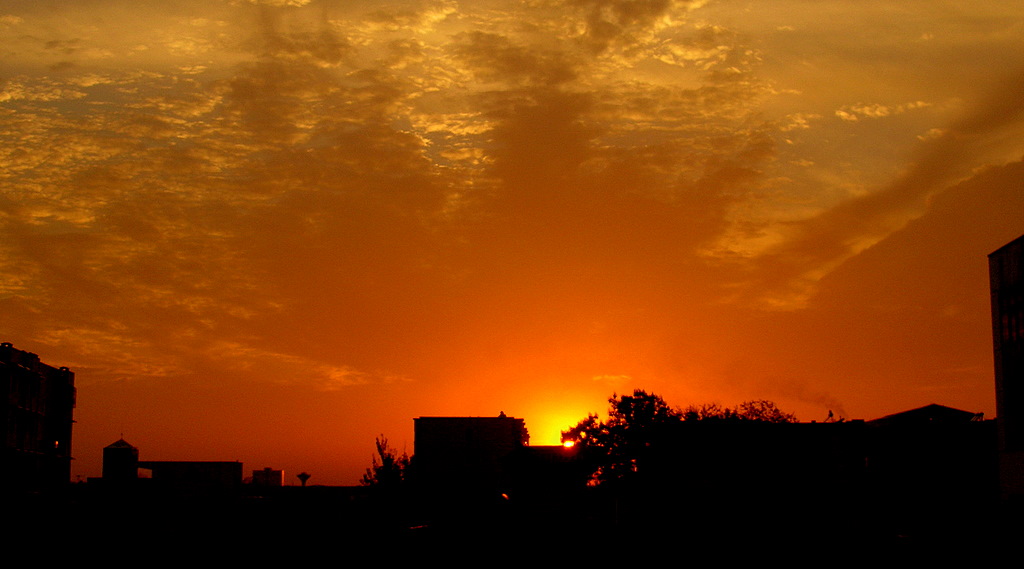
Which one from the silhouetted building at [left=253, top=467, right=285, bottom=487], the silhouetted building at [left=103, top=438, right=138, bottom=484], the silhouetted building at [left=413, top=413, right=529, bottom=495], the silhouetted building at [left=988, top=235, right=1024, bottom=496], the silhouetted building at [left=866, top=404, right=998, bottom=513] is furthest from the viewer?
the silhouetted building at [left=253, top=467, right=285, bottom=487]

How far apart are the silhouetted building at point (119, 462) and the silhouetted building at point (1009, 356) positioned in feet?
170

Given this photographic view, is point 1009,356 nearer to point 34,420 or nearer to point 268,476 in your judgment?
point 34,420

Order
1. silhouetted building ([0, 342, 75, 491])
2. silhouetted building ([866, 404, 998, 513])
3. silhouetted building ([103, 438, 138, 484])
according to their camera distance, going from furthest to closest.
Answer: silhouetted building ([103, 438, 138, 484]) → silhouetted building ([866, 404, 998, 513]) → silhouetted building ([0, 342, 75, 491])

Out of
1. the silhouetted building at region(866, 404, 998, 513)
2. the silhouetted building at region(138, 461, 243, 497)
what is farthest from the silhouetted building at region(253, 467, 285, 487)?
the silhouetted building at region(866, 404, 998, 513)

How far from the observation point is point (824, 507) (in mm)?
38688

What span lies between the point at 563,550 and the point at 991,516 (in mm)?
18315

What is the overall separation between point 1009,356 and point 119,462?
182 feet

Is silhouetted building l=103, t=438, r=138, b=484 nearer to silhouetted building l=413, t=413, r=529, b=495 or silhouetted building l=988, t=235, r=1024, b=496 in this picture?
silhouetted building l=413, t=413, r=529, b=495

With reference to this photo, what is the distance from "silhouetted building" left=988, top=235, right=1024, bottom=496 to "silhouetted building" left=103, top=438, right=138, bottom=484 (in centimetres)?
5191

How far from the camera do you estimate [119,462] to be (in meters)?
65.2

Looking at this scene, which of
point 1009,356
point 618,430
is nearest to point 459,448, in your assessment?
point 618,430

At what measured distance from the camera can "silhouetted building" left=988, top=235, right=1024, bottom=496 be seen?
1625 inches

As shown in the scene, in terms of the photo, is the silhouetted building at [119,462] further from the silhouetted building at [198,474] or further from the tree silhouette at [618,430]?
the tree silhouette at [618,430]

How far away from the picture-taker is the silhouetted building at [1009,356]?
135ft
